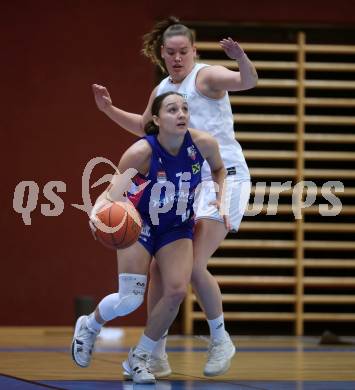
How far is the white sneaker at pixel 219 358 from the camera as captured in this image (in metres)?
5.06

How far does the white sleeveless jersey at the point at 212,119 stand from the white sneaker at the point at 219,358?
0.87 m

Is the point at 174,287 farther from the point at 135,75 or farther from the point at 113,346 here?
the point at 135,75

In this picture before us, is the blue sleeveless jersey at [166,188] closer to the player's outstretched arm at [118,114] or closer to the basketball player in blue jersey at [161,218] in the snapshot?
the basketball player in blue jersey at [161,218]

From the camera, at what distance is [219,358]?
5117 millimetres

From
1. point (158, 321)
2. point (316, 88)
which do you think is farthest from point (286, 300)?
point (158, 321)

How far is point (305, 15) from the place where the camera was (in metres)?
9.69

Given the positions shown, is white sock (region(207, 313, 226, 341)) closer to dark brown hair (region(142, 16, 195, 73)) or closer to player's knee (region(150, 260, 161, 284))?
player's knee (region(150, 260, 161, 284))

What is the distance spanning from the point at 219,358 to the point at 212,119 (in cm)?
124

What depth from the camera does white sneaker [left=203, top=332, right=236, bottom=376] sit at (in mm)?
5062

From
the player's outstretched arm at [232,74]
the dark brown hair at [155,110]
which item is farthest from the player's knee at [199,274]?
the player's outstretched arm at [232,74]

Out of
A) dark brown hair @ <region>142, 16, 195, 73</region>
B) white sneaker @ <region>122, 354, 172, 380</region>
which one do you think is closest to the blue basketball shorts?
white sneaker @ <region>122, 354, 172, 380</region>

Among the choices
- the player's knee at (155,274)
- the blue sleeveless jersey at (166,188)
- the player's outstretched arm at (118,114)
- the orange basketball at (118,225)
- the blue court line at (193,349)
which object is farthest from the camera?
the blue court line at (193,349)

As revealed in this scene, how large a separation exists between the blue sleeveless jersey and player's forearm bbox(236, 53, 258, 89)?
0.43 metres

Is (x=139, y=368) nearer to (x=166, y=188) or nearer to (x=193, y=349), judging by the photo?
(x=166, y=188)
